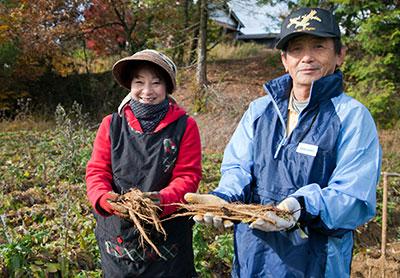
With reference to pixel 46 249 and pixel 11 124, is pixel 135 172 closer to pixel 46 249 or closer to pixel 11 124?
pixel 46 249

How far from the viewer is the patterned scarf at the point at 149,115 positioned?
2.38m

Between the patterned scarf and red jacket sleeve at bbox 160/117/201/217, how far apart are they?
17cm

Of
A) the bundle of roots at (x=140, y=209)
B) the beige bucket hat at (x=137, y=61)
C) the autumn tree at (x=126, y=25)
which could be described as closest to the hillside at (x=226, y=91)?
the autumn tree at (x=126, y=25)

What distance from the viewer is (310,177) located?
1825mm

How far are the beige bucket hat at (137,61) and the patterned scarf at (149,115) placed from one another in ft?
0.67

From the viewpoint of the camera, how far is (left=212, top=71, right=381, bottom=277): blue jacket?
1.71 metres

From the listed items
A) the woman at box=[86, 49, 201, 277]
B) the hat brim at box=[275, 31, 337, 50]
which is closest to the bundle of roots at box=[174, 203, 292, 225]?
the woman at box=[86, 49, 201, 277]

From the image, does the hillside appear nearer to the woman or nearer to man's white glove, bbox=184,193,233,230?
the woman

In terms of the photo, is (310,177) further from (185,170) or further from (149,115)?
(149,115)

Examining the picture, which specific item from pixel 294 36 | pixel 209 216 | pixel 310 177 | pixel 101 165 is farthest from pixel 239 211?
pixel 101 165

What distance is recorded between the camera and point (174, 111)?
2.44 m

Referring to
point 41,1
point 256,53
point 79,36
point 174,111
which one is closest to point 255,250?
point 174,111

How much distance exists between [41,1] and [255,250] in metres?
14.1

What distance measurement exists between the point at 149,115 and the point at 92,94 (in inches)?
586
